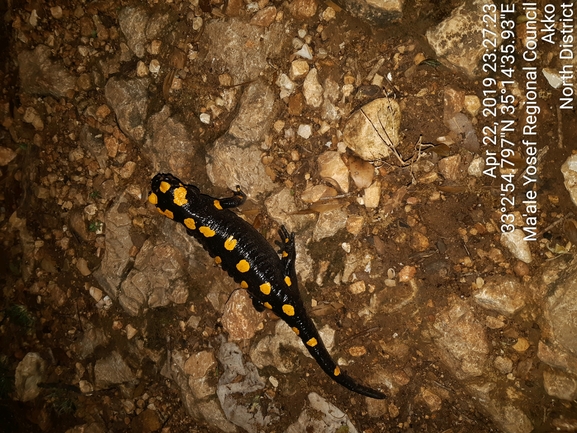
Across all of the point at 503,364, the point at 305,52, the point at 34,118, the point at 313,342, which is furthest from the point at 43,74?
the point at 503,364

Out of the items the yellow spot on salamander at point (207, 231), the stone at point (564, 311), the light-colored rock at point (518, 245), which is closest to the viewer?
the stone at point (564, 311)

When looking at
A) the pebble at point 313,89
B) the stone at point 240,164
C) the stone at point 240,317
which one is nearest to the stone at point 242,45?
the pebble at point 313,89

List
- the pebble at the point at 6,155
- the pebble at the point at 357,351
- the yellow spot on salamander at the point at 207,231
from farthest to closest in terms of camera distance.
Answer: the pebble at the point at 6,155 → the yellow spot on salamander at the point at 207,231 → the pebble at the point at 357,351

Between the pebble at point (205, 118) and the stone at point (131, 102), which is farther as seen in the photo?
the stone at point (131, 102)

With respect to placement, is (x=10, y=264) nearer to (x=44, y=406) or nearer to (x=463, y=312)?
(x=44, y=406)

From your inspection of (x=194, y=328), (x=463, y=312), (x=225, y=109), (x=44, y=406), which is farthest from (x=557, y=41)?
(x=44, y=406)

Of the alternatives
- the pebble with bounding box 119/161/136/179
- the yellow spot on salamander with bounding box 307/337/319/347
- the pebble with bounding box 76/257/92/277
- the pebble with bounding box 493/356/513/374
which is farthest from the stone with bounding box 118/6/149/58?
the pebble with bounding box 493/356/513/374

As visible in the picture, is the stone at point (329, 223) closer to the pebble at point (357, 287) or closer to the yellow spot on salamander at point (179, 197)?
the pebble at point (357, 287)
